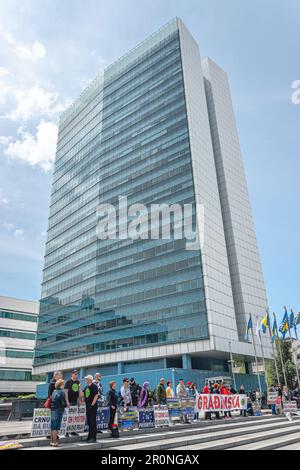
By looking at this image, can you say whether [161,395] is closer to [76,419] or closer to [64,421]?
[76,419]

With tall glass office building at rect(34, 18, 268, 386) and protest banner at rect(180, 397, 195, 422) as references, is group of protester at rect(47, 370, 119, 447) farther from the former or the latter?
tall glass office building at rect(34, 18, 268, 386)

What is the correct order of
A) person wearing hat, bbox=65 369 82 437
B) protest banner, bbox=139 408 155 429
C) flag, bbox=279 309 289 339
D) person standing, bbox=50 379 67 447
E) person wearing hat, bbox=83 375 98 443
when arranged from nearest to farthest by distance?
person standing, bbox=50 379 67 447
person wearing hat, bbox=83 375 98 443
person wearing hat, bbox=65 369 82 437
protest banner, bbox=139 408 155 429
flag, bbox=279 309 289 339

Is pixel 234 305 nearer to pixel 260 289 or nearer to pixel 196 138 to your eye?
pixel 260 289

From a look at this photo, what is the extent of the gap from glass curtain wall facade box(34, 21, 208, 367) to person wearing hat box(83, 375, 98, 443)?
40.2 metres

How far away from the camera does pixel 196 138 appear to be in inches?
2459

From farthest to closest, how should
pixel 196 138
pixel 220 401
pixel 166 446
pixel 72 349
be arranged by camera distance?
pixel 72 349 < pixel 196 138 < pixel 220 401 < pixel 166 446

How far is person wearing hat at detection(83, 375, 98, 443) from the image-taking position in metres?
9.93

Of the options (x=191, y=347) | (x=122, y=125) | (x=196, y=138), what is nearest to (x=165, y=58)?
(x=122, y=125)

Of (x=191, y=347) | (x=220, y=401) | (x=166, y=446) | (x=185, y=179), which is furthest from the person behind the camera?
(x=185, y=179)

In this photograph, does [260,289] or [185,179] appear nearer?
[185,179]

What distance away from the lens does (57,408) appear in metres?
9.52

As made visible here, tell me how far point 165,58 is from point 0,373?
70769 millimetres
